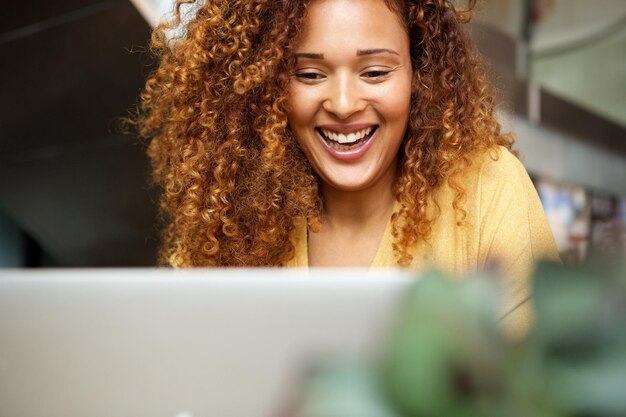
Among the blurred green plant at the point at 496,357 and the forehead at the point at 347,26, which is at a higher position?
the forehead at the point at 347,26

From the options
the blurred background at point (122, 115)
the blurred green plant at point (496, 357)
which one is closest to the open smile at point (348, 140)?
the blurred green plant at point (496, 357)

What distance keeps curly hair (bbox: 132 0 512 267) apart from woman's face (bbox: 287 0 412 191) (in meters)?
0.04

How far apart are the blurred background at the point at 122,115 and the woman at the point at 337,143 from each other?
3.41ft

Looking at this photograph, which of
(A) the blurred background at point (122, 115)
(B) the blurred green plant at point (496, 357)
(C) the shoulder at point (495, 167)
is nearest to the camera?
(B) the blurred green plant at point (496, 357)

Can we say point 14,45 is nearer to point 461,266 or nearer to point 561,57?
point 461,266

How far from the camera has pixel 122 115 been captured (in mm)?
3324

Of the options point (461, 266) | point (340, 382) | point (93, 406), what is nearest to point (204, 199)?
point (461, 266)

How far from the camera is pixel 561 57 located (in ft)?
14.8

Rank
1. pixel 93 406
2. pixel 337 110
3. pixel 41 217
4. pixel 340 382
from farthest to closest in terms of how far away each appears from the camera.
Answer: pixel 41 217 < pixel 337 110 < pixel 93 406 < pixel 340 382

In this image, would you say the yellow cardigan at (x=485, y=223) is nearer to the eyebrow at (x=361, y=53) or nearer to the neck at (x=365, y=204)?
the neck at (x=365, y=204)

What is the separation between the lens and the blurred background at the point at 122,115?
3.01 m

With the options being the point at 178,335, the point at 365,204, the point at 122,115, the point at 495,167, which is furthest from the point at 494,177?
the point at 122,115

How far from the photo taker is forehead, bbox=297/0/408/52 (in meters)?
1.29

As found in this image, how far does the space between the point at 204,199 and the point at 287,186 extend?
0.55ft
